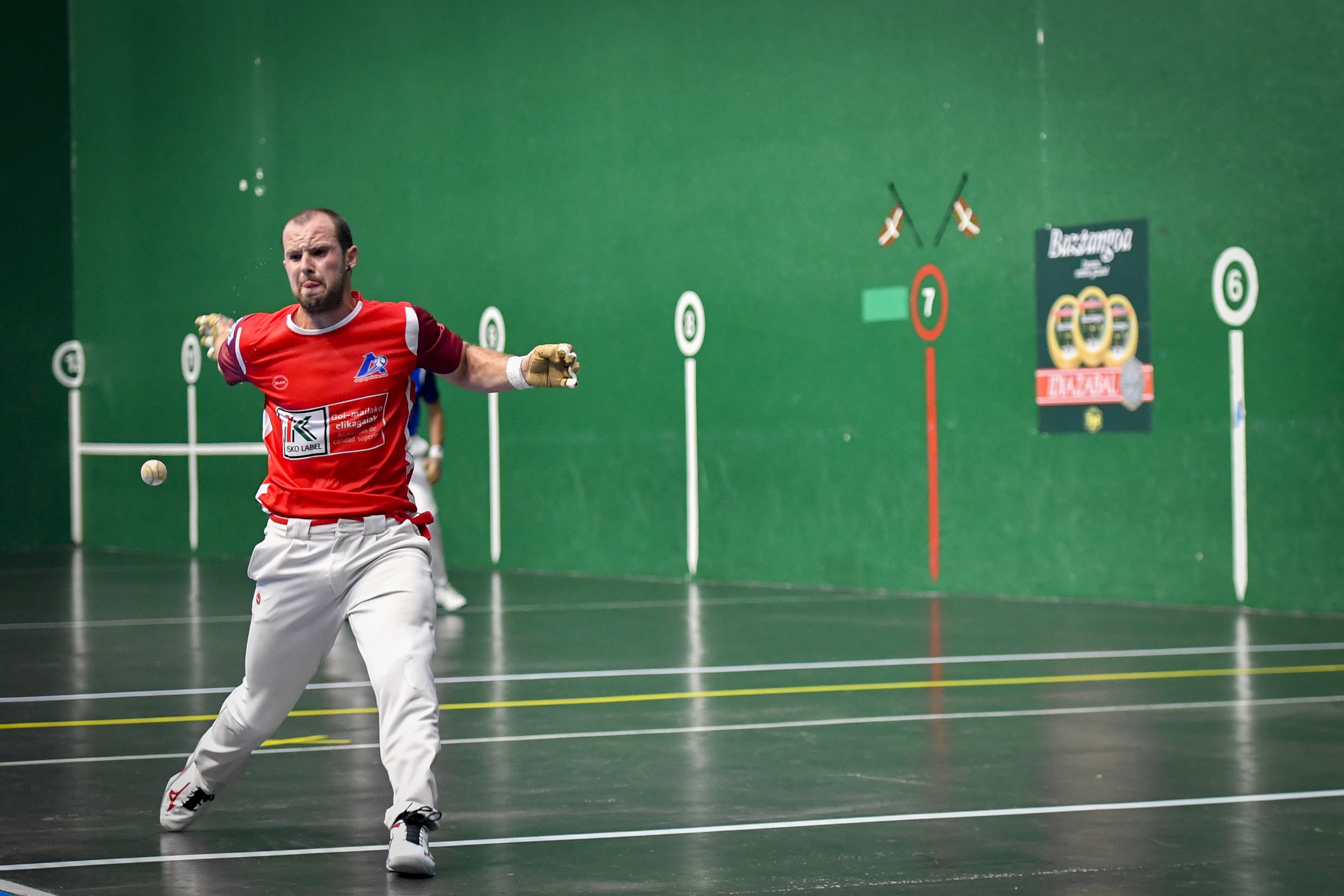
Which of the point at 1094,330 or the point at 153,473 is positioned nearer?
the point at 153,473

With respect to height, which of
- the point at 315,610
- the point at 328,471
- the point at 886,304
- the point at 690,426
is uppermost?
the point at 886,304

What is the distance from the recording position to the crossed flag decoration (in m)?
12.3

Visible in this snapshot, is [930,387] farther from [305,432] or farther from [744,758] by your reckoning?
[305,432]

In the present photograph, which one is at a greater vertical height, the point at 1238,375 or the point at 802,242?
the point at 802,242

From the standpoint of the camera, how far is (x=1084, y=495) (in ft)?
38.9

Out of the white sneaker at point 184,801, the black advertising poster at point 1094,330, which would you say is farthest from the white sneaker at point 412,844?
the black advertising poster at point 1094,330

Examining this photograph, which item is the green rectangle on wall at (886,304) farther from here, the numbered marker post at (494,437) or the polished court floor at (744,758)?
the numbered marker post at (494,437)

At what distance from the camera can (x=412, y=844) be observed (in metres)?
4.77

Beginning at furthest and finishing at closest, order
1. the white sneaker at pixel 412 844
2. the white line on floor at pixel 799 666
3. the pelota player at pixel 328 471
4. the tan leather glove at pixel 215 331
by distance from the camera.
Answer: the white line on floor at pixel 799 666 → the tan leather glove at pixel 215 331 → the pelota player at pixel 328 471 → the white sneaker at pixel 412 844

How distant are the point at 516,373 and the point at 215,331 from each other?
3.06 feet

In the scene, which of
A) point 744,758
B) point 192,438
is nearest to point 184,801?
point 744,758

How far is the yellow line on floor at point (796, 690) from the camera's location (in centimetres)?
779

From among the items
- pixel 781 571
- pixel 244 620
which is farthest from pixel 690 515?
pixel 244 620

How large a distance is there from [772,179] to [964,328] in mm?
1865
